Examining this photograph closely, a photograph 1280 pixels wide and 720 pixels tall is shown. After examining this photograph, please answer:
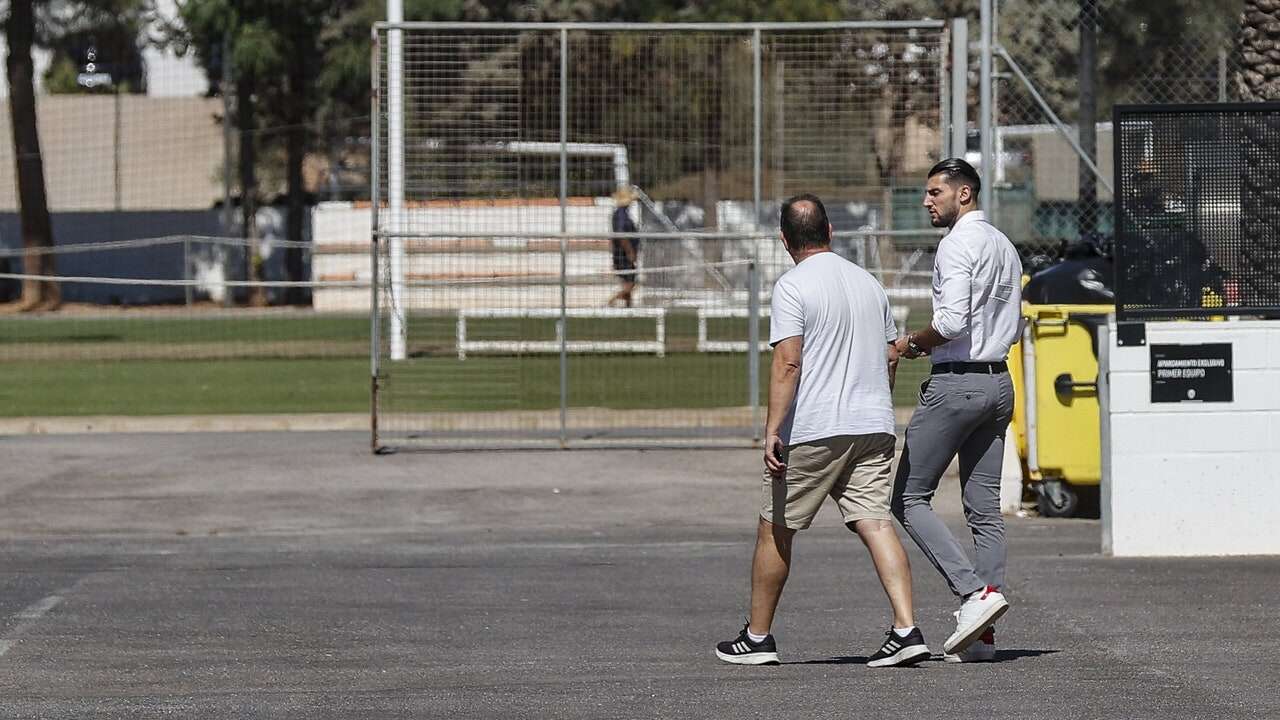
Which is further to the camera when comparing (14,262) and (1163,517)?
(14,262)

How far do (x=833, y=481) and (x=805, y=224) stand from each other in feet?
3.05

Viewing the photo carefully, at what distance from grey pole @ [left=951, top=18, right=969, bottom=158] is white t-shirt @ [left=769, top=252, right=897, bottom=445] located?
5.76 meters

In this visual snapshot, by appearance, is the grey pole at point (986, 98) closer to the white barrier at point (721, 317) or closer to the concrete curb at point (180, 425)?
the white barrier at point (721, 317)

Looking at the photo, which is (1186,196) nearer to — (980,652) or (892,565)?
(980,652)

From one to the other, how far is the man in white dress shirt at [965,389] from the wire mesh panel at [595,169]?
18.1 feet

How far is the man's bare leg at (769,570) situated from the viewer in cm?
Answer: 685

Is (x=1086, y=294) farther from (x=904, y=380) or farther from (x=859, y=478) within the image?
(x=859, y=478)

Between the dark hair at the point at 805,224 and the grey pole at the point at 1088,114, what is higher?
the grey pole at the point at 1088,114

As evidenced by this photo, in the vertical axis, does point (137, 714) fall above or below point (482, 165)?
below

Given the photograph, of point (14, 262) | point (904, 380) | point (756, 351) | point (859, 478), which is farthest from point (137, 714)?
point (14, 262)

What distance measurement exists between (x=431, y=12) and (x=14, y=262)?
38.7ft

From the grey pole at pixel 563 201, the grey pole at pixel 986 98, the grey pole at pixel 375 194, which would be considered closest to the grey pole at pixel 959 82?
the grey pole at pixel 986 98

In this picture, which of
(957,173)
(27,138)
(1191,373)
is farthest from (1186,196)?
(27,138)

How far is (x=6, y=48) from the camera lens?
39844 millimetres
